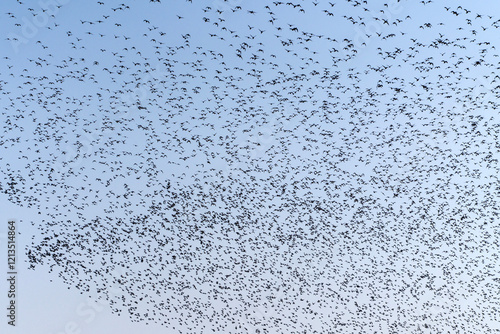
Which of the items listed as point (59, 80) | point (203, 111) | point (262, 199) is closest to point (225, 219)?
point (262, 199)

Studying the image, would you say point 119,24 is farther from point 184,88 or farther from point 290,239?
point 290,239

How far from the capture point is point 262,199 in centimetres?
2403

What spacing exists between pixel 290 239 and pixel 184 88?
20.5ft

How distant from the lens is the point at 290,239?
2453cm

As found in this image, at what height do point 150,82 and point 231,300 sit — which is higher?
point 150,82

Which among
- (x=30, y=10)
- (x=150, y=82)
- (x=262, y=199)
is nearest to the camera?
(x=30, y=10)

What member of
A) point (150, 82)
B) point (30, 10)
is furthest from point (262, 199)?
point (30, 10)

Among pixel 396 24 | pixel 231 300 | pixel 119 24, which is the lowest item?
pixel 231 300

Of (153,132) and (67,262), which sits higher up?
(153,132)

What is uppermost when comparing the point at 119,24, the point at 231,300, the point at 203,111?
the point at 119,24

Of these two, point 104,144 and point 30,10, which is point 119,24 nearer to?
point 30,10

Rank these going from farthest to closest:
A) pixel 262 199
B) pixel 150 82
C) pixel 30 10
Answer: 1. pixel 262 199
2. pixel 150 82
3. pixel 30 10

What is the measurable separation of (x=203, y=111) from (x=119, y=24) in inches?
150

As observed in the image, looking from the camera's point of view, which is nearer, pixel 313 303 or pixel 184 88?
pixel 184 88
